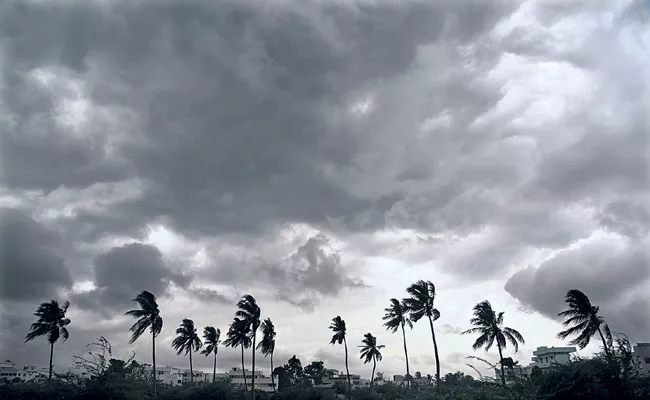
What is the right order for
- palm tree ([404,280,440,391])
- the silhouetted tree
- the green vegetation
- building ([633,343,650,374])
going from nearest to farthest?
1. the green vegetation
2. palm tree ([404,280,440,391])
3. building ([633,343,650,374])
4. the silhouetted tree

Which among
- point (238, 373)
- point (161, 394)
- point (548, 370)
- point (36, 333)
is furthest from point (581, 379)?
point (238, 373)

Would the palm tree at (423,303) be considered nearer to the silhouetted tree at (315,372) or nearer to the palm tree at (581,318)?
the palm tree at (581,318)

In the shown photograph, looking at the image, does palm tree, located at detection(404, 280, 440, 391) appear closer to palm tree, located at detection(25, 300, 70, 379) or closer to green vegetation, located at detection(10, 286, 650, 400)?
green vegetation, located at detection(10, 286, 650, 400)

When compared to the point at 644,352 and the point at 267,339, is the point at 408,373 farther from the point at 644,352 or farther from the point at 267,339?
the point at 644,352

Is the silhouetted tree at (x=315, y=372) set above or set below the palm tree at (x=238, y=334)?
below

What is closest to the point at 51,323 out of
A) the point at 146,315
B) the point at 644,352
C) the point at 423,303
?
the point at 146,315

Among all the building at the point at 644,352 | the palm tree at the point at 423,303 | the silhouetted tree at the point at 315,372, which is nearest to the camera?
the palm tree at the point at 423,303

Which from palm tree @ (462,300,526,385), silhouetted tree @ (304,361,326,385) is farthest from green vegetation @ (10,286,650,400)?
silhouetted tree @ (304,361,326,385)

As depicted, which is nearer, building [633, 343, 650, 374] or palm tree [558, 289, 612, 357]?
palm tree [558, 289, 612, 357]

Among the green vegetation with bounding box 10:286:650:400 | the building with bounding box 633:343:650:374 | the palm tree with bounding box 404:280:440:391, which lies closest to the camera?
the green vegetation with bounding box 10:286:650:400

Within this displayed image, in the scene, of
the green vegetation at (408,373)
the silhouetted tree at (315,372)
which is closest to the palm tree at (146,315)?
the green vegetation at (408,373)

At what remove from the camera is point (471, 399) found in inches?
1548

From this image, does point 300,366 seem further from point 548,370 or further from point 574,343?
point 548,370

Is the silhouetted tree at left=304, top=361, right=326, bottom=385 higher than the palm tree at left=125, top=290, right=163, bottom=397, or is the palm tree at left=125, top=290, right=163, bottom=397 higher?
the palm tree at left=125, top=290, right=163, bottom=397
